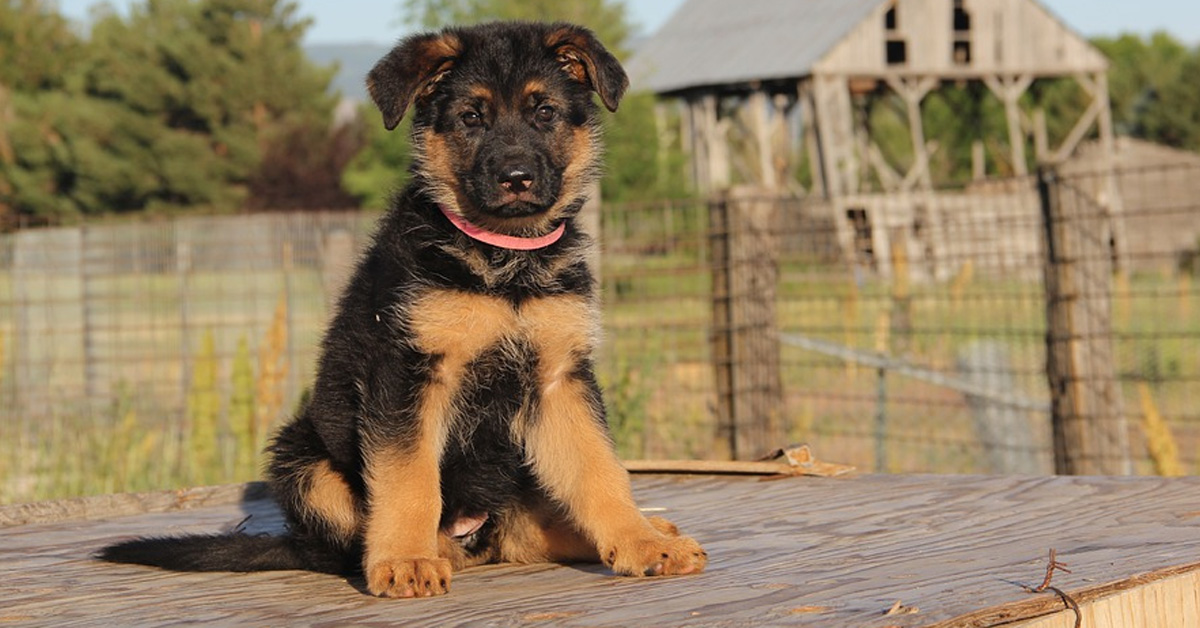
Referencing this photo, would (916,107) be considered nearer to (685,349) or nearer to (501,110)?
(685,349)

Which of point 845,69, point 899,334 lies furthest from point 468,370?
point 845,69

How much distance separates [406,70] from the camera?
3949 mm

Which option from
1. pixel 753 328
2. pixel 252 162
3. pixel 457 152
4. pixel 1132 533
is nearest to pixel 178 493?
pixel 457 152

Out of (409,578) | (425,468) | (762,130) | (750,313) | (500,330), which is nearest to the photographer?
(409,578)

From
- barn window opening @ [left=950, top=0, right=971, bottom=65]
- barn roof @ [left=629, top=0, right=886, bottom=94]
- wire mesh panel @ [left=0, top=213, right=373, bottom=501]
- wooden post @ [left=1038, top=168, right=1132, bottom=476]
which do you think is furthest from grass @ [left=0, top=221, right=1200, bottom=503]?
barn window opening @ [left=950, top=0, right=971, bottom=65]

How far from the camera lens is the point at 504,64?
4.02 metres

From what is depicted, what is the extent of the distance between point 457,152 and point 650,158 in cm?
3389

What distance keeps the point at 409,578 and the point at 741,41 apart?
38.4 metres

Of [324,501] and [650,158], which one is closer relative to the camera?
[324,501]

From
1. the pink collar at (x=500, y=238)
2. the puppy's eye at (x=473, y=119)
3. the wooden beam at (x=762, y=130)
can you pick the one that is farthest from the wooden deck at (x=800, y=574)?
the wooden beam at (x=762, y=130)

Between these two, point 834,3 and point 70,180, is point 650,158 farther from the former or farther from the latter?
point 70,180

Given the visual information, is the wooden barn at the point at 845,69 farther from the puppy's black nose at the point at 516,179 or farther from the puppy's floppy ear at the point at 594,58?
the puppy's black nose at the point at 516,179

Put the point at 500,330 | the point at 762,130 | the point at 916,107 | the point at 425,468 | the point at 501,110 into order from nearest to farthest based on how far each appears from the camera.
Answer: the point at 425,468 → the point at 500,330 → the point at 501,110 → the point at 916,107 → the point at 762,130

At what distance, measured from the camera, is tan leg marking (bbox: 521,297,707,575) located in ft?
12.3
